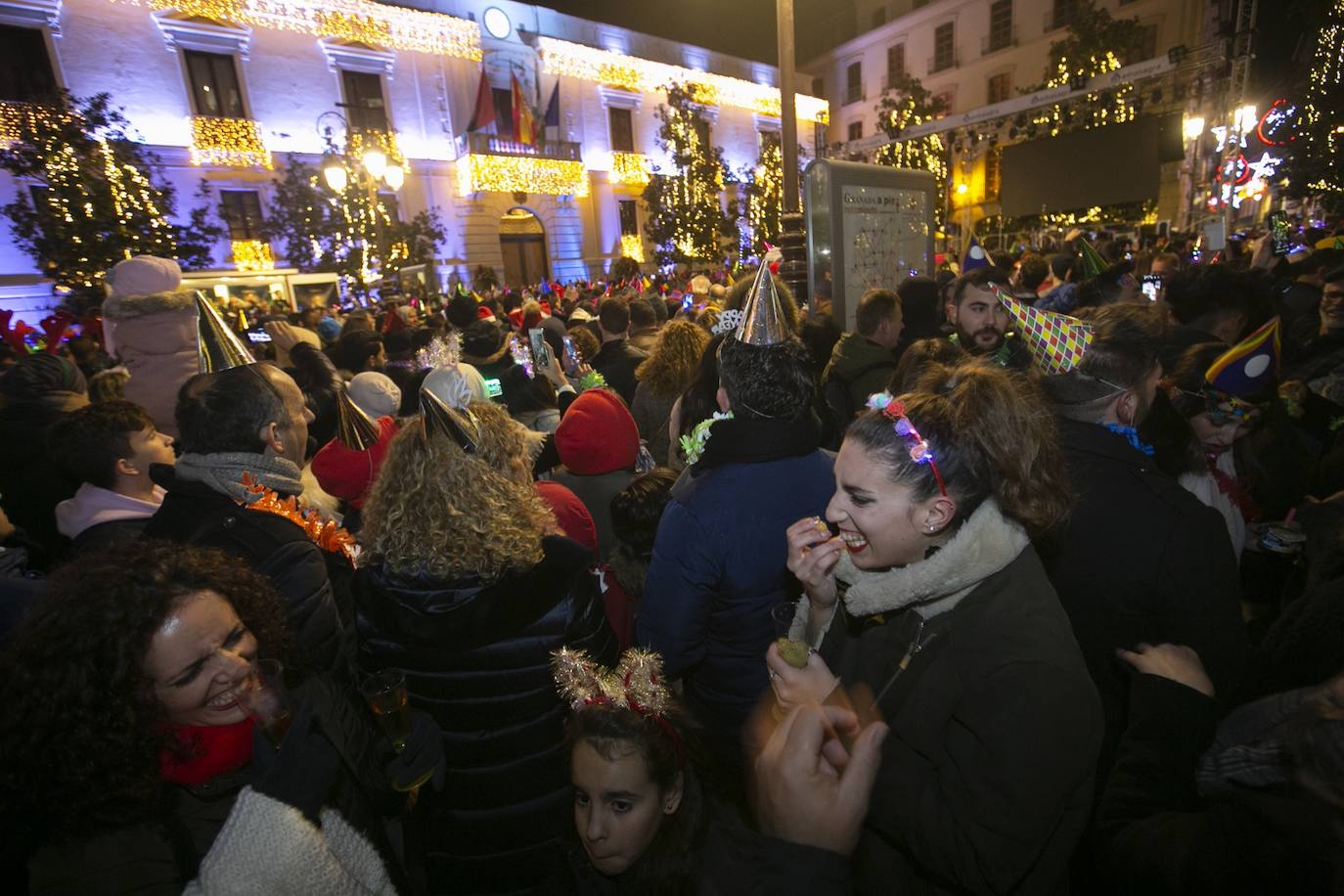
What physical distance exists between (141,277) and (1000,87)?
37208mm

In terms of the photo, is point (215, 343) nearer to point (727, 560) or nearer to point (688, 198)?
point (727, 560)

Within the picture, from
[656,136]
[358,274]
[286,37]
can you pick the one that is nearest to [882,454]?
[358,274]

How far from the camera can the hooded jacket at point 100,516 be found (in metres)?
2.23

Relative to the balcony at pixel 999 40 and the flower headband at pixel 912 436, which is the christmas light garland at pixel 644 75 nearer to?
the balcony at pixel 999 40

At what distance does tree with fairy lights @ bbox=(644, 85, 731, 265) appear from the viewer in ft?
75.6

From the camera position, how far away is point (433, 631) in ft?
5.65

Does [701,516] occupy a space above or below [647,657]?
above

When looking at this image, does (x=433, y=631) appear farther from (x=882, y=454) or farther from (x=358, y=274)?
(x=358, y=274)

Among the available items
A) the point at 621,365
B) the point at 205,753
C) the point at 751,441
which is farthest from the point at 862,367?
the point at 205,753

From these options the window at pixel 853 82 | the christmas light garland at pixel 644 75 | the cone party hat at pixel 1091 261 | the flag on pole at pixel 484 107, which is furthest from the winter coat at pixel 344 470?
the window at pixel 853 82

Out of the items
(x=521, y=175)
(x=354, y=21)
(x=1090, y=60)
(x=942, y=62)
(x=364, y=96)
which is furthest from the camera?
(x=942, y=62)

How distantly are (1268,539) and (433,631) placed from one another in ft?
10.0

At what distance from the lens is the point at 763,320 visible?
222 centimetres

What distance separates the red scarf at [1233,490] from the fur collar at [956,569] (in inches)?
65.2
